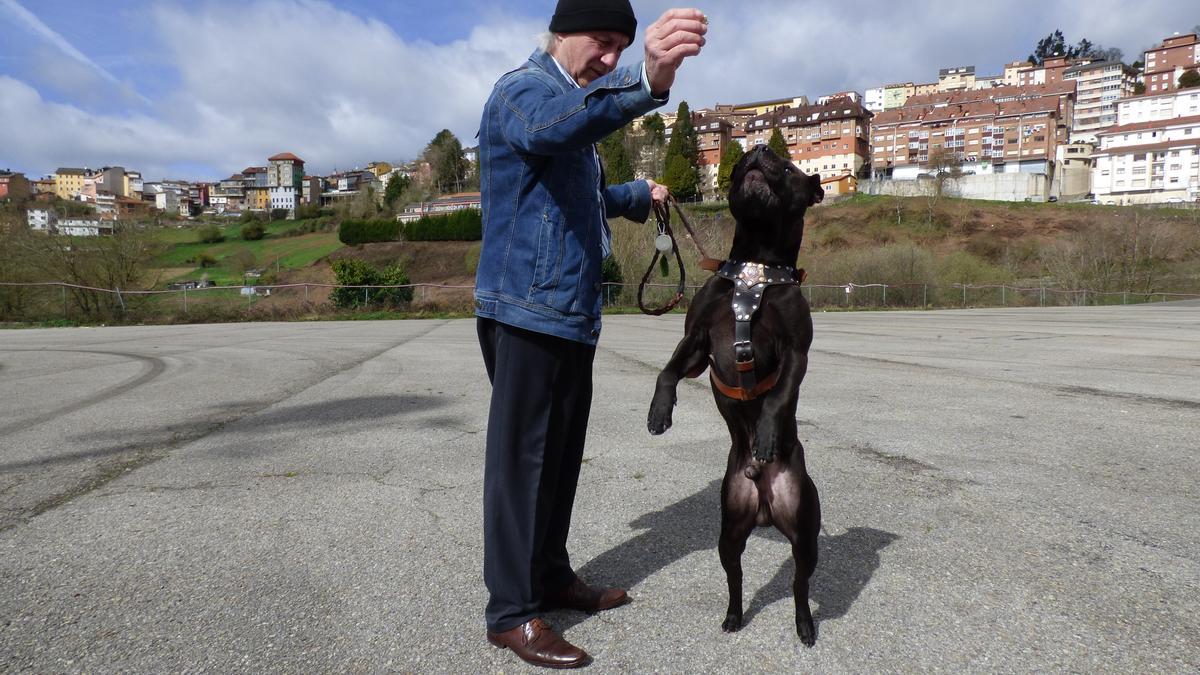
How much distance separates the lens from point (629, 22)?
2299 mm

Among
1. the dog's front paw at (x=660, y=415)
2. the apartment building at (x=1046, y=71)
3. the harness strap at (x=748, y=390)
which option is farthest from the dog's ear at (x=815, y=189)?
the apartment building at (x=1046, y=71)

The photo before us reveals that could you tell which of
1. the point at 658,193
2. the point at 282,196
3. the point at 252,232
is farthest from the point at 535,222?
the point at 282,196

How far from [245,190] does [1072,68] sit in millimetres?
192611

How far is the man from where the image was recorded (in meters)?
2.32

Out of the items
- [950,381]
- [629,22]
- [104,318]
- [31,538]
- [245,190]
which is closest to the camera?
[629,22]

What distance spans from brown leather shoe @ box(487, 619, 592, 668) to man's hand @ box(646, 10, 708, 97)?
66.6 inches

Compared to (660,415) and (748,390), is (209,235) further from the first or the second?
(748,390)

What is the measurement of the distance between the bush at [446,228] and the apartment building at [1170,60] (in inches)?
4895

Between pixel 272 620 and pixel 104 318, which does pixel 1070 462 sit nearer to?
pixel 272 620

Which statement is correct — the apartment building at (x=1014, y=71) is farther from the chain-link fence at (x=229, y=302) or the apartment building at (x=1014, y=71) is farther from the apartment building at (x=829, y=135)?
the chain-link fence at (x=229, y=302)

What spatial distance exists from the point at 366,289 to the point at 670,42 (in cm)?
2777

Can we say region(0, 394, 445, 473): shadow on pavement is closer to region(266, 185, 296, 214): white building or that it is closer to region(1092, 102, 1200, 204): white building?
region(1092, 102, 1200, 204): white building

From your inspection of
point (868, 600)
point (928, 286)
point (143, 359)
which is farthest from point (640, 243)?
point (868, 600)

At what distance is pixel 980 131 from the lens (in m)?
108
